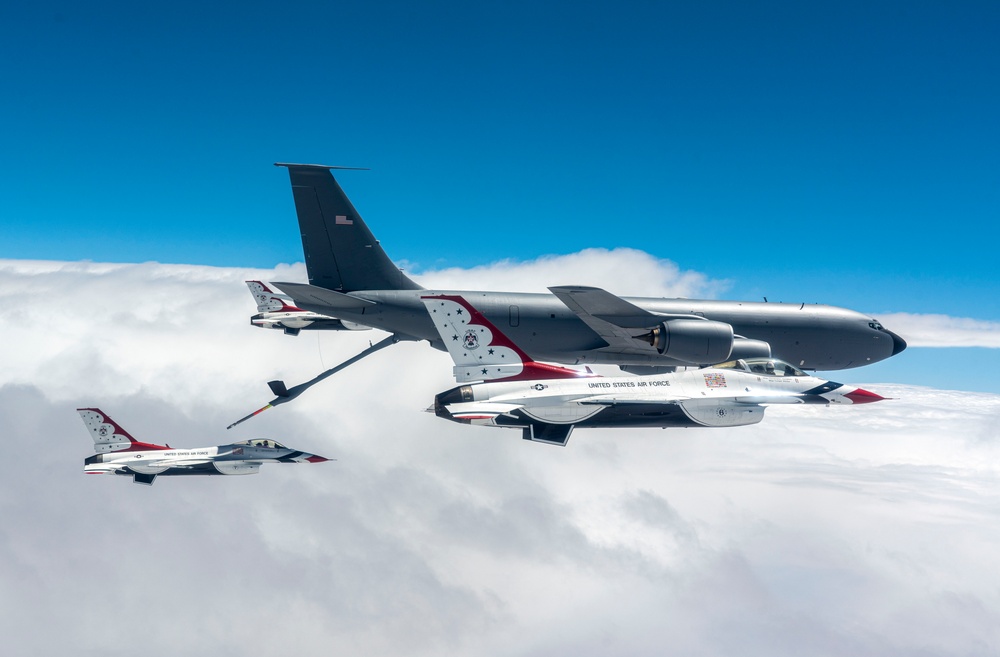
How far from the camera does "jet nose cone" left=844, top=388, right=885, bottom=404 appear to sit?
32.2 metres

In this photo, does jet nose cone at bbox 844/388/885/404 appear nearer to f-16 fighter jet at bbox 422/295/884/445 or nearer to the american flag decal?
f-16 fighter jet at bbox 422/295/884/445

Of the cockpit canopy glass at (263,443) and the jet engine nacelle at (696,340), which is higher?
the jet engine nacelle at (696,340)

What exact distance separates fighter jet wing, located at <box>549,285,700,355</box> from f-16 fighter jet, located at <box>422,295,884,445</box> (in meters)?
4.72

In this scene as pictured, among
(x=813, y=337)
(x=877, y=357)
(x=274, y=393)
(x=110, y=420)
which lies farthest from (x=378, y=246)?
(x=877, y=357)

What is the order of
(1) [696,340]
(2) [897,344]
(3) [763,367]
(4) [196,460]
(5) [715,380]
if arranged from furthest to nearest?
1. (2) [897,344]
2. (4) [196,460]
3. (1) [696,340]
4. (3) [763,367]
5. (5) [715,380]

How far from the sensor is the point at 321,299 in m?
35.9

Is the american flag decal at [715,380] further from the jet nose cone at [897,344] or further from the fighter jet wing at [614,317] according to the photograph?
the jet nose cone at [897,344]

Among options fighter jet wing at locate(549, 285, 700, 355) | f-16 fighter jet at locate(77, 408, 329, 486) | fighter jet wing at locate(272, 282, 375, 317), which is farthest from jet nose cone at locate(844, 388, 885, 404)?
f-16 fighter jet at locate(77, 408, 329, 486)

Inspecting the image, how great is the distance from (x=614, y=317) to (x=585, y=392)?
25.1ft

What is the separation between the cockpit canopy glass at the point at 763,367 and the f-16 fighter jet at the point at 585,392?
4cm

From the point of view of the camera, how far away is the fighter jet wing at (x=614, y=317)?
34.4 metres

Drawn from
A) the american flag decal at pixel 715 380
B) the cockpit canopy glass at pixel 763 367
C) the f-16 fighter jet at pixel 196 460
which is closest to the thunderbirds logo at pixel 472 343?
the american flag decal at pixel 715 380

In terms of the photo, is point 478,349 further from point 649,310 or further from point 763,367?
point 763,367

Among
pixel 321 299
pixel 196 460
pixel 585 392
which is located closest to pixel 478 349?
pixel 585 392
